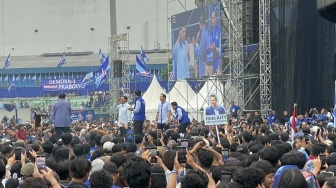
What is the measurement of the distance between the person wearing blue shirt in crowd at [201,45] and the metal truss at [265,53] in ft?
11.0

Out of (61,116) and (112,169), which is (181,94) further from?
(112,169)

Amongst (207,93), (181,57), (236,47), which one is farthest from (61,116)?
(207,93)

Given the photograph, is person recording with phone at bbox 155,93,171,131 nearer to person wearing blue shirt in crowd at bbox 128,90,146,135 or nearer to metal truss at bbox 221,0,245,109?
person wearing blue shirt in crowd at bbox 128,90,146,135

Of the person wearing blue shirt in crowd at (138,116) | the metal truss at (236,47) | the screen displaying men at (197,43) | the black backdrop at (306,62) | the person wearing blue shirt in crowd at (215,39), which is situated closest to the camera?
the person wearing blue shirt in crowd at (138,116)

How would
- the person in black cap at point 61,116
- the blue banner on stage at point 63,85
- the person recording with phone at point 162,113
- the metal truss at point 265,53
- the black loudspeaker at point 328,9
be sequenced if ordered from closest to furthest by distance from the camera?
the black loudspeaker at point 328,9 < the person in black cap at point 61,116 < the person recording with phone at point 162,113 < the metal truss at point 265,53 < the blue banner on stage at point 63,85

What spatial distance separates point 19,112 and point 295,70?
20186mm

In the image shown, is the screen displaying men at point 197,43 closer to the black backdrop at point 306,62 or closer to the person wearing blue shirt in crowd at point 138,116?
the black backdrop at point 306,62

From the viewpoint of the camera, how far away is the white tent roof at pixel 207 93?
115ft

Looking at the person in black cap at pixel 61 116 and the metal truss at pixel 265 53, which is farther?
the metal truss at pixel 265 53

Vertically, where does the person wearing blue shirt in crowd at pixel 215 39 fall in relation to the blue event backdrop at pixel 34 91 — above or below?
above

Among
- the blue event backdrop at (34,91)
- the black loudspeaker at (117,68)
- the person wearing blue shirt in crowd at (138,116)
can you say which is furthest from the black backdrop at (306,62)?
the blue event backdrop at (34,91)

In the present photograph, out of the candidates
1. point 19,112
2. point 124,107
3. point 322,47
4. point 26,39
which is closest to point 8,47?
point 26,39

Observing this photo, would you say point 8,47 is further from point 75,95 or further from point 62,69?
point 75,95

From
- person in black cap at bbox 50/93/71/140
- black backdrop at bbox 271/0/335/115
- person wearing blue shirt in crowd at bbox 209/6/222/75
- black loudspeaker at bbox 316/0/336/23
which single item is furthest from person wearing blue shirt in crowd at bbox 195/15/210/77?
black loudspeaker at bbox 316/0/336/23
